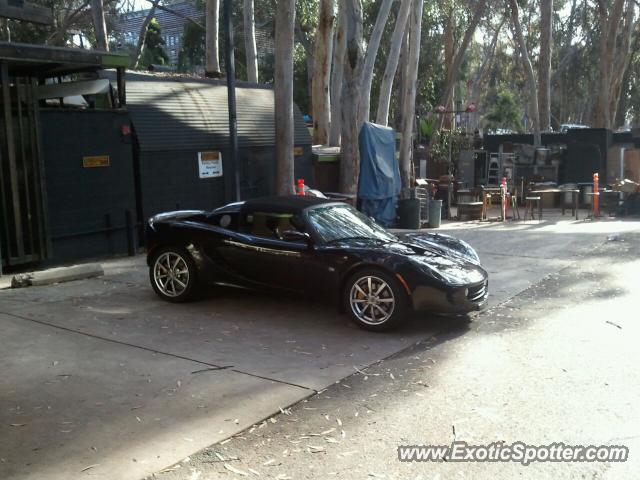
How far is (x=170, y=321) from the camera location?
24.0 ft

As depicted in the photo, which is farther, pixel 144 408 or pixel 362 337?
pixel 362 337

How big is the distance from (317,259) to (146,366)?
2232 millimetres

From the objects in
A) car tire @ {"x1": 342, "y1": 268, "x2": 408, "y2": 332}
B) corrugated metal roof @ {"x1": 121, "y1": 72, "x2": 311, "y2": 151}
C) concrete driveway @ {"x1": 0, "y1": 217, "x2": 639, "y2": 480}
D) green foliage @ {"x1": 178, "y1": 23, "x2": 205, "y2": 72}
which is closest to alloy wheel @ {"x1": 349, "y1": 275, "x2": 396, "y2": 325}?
car tire @ {"x1": 342, "y1": 268, "x2": 408, "y2": 332}

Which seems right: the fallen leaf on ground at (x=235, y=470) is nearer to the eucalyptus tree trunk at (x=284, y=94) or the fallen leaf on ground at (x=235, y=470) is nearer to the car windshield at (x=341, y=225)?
the car windshield at (x=341, y=225)

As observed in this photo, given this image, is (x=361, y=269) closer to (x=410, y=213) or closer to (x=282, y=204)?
(x=282, y=204)

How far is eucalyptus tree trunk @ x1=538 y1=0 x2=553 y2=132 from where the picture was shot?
99.7 ft

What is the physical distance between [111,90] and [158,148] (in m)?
1.29

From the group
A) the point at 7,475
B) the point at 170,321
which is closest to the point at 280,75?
the point at 170,321

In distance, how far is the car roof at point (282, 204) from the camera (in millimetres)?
7660

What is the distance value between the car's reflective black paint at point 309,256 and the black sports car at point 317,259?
0.4 inches

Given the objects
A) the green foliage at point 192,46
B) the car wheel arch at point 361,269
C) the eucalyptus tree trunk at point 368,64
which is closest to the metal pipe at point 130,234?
the car wheel arch at point 361,269

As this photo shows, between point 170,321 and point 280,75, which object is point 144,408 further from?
point 280,75

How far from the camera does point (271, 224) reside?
301 inches

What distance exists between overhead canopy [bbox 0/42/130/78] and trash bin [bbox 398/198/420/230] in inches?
308
